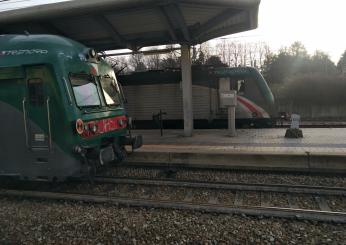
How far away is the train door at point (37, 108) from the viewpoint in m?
6.64

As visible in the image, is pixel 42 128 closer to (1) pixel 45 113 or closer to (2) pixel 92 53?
(1) pixel 45 113

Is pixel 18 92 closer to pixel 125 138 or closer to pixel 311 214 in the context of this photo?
pixel 125 138

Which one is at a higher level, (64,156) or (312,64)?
(312,64)

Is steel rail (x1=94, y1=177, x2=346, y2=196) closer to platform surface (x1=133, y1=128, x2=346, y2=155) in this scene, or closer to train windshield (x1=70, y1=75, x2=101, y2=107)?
train windshield (x1=70, y1=75, x2=101, y2=107)

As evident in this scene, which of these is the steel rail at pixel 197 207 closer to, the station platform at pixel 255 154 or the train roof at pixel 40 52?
the train roof at pixel 40 52

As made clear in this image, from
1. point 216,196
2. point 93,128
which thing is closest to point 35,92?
point 93,128

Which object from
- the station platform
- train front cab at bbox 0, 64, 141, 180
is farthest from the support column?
train front cab at bbox 0, 64, 141, 180

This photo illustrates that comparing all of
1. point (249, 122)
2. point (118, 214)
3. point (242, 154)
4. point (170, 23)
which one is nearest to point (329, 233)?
point (118, 214)

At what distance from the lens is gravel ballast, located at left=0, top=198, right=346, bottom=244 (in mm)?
4852

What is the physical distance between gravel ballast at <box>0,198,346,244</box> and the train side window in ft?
6.97

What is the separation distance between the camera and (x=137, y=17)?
11555mm

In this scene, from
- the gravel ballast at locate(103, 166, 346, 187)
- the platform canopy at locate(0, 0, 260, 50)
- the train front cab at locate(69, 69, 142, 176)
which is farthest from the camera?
the platform canopy at locate(0, 0, 260, 50)

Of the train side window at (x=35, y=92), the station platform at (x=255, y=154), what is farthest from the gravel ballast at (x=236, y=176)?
the train side window at (x=35, y=92)

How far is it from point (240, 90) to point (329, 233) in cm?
1235
